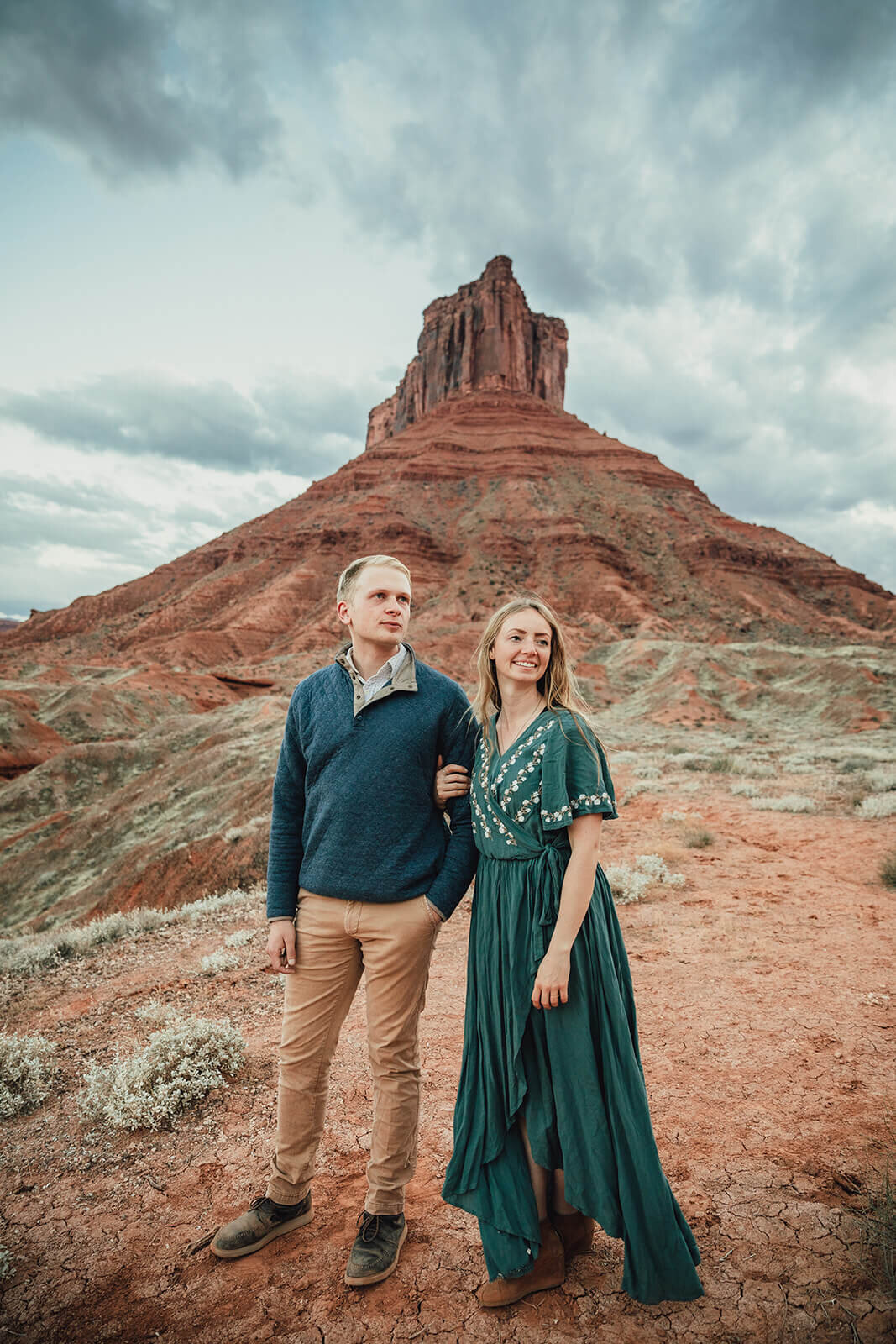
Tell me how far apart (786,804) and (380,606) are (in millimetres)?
8851

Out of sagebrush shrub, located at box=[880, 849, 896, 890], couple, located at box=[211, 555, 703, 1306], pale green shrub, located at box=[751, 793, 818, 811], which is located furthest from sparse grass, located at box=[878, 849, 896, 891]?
couple, located at box=[211, 555, 703, 1306]

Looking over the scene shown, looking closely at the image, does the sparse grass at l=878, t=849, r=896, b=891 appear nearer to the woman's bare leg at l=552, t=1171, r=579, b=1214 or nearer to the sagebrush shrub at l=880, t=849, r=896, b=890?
the sagebrush shrub at l=880, t=849, r=896, b=890

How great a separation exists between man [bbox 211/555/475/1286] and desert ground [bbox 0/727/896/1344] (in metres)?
0.21

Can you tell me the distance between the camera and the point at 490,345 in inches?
2938

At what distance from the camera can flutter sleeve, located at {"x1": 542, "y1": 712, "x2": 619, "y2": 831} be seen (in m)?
2.09

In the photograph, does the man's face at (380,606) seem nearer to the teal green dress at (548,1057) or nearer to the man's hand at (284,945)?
the teal green dress at (548,1057)

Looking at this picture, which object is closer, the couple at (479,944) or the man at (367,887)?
the couple at (479,944)

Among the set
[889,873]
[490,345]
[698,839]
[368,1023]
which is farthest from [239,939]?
[490,345]

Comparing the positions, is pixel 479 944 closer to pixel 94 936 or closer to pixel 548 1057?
pixel 548 1057

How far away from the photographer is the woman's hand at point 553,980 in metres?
1.98

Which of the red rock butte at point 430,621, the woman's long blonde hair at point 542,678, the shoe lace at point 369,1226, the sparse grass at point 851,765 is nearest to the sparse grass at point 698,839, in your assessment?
the sparse grass at point 851,765

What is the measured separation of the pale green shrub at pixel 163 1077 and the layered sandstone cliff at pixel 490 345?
73.7 meters

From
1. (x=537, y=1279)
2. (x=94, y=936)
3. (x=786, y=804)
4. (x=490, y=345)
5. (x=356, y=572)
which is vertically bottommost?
(x=94, y=936)

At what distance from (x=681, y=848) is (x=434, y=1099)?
521cm
